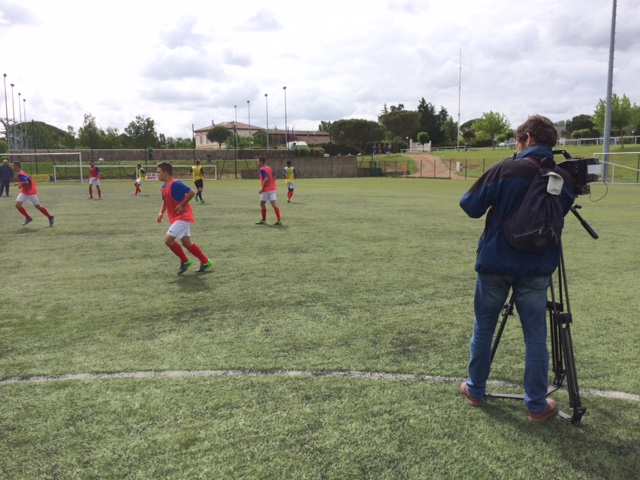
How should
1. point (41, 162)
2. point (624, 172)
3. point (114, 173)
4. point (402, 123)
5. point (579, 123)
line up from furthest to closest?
point (402, 123) < point (579, 123) < point (41, 162) < point (114, 173) < point (624, 172)

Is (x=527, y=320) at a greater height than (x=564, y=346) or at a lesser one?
greater

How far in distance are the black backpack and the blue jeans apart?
0.29 metres

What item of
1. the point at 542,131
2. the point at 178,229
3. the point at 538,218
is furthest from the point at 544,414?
the point at 178,229

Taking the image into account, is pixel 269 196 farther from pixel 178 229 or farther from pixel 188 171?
pixel 188 171

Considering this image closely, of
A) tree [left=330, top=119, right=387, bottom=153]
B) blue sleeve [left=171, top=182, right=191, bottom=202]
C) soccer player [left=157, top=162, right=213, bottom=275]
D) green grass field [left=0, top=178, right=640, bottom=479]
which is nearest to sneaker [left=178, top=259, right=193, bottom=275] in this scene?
soccer player [left=157, top=162, right=213, bottom=275]

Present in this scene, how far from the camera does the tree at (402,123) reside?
3848 inches

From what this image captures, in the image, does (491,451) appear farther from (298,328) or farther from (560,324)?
(298,328)

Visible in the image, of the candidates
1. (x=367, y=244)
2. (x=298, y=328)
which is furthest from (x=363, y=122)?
(x=298, y=328)

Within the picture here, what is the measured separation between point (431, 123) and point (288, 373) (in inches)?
4061

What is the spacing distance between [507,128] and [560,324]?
90.1m

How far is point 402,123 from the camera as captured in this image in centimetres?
9850

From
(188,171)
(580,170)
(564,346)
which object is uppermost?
(188,171)

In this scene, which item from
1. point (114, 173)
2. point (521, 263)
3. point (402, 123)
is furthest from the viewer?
point (402, 123)

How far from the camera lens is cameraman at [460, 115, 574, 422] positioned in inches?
132
